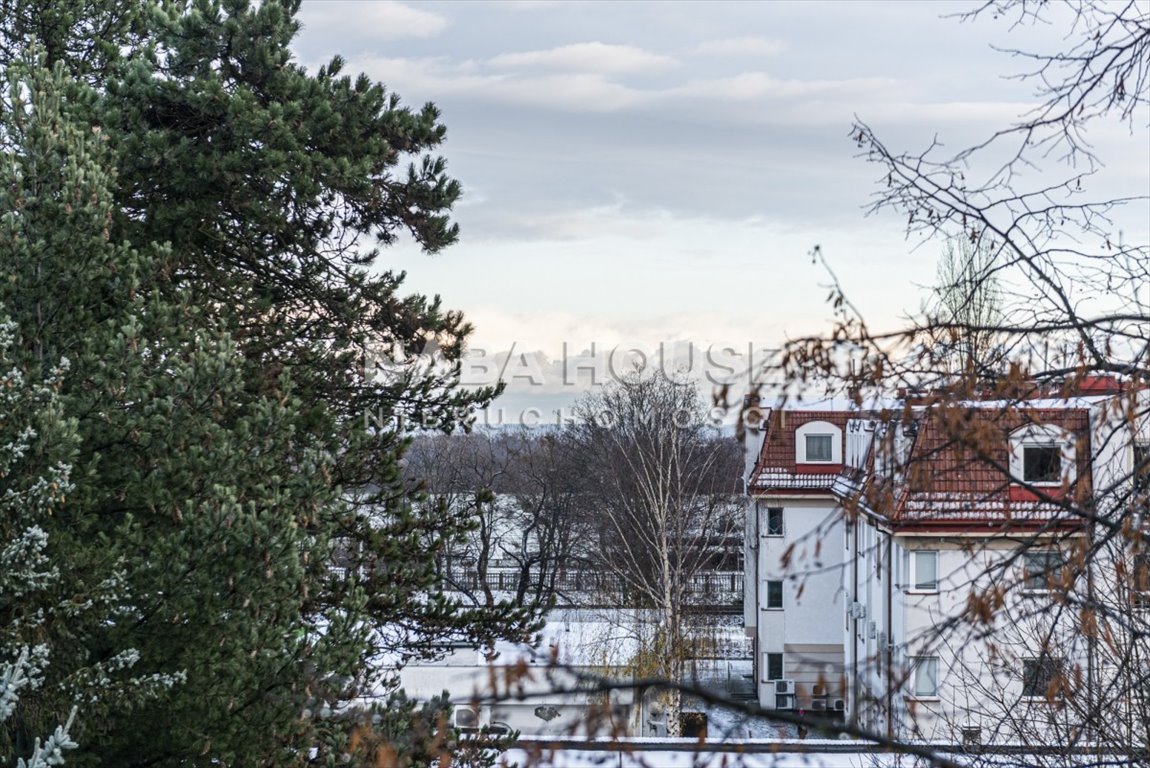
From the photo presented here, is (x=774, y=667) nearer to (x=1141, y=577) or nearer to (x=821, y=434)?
(x=821, y=434)

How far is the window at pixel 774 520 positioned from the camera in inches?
1025

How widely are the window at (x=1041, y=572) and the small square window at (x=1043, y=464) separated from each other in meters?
0.24

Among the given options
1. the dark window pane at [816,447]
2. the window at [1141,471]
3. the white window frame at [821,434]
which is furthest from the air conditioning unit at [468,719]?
the dark window pane at [816,447]

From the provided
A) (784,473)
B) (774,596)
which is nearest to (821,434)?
(784,473)

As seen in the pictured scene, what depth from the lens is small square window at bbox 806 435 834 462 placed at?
2620 cm

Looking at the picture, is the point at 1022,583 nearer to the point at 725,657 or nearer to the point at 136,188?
the point at 136,188

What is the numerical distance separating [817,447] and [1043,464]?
22.6 m

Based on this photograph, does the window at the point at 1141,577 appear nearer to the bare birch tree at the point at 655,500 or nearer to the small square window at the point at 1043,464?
the small square window at the point at 1043,464

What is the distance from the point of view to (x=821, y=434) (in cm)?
2606

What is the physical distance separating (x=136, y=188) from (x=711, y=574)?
78.1 ft

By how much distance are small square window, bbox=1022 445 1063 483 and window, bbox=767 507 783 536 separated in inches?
874

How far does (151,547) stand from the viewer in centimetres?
845

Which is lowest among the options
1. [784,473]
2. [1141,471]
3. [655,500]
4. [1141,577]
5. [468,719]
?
[468,719]

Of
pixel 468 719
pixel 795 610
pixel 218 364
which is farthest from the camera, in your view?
pixel 795 610
